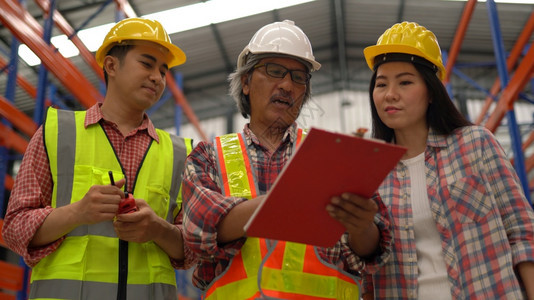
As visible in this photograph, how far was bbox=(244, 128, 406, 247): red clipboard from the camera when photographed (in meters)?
1.43

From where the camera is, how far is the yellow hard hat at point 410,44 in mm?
2367

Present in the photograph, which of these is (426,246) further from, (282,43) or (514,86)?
(514,86)

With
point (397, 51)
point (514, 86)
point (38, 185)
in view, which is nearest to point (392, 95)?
point (397, 51)

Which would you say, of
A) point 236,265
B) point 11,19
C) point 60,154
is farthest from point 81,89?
point 236,265

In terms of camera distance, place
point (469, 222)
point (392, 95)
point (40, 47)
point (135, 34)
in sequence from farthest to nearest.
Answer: point (40, 47) → point (135, 34) → point (392, 95) → point (469, 222)

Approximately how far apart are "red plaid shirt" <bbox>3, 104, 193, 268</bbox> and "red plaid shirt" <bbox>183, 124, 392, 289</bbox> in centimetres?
56

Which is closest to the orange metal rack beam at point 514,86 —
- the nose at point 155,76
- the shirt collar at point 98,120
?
the nose at point 155,76

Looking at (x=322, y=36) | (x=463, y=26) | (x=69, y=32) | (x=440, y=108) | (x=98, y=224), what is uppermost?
(x=322, y=36)

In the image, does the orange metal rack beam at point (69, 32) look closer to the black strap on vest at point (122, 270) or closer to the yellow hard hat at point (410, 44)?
the black strap on vest at point (122, 270)

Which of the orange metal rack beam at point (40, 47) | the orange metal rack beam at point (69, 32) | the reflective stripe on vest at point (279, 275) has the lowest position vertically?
the reflective stripe on vest at point (279, 275)

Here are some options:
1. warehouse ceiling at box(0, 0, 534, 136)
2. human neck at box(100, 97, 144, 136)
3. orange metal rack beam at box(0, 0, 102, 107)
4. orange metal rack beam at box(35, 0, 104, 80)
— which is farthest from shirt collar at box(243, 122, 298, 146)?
warehouse ceiling at box(0, 0, 534, 136)

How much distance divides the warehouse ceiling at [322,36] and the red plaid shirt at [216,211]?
8.93 m

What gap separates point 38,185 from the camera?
93.3 inches

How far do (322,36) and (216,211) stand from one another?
15.2 metres
